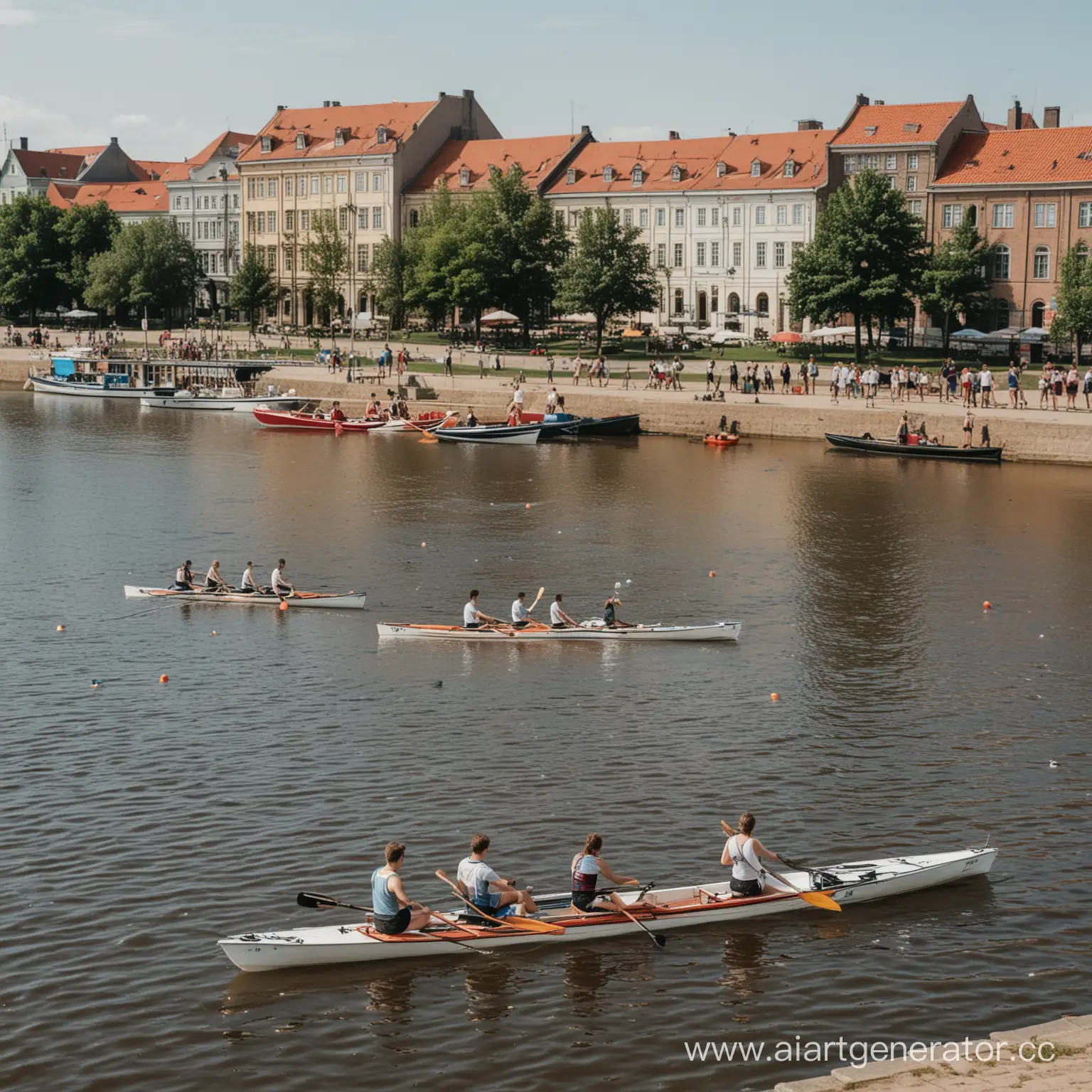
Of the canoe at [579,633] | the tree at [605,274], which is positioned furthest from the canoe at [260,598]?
the tree at [605,274]

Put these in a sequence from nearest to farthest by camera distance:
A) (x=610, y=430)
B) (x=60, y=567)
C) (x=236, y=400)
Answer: (x=60, y=567) < (x=610, y=430) < (x=236, y=400)

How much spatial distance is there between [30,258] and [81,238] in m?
4.72

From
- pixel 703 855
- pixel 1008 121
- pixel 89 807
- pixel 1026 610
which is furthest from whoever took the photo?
pixel 1008 121

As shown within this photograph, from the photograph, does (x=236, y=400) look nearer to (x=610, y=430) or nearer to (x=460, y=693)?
(x=610, y=430)

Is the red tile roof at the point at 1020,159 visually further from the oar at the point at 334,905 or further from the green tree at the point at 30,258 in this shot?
the oar at the point at 334,905

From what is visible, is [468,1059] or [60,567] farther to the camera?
[60,567]

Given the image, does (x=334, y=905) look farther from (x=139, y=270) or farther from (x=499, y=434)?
(x=139, y=270)

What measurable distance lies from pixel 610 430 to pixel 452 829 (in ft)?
189

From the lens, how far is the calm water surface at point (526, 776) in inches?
717

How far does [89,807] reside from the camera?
81.1 ft

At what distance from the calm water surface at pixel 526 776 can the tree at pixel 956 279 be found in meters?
47.3

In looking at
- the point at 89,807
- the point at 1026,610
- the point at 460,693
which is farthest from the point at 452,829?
the point at 1026,610

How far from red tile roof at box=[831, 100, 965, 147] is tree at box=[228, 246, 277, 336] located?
47.3 meters

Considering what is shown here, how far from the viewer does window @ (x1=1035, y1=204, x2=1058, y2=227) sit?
337 ft
